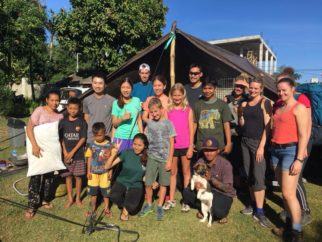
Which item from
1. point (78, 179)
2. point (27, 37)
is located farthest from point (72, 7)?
point (78, 179)

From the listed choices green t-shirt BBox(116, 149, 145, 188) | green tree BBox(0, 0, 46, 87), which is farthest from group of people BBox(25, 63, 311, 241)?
green tree BBox(0, 0, 46, 87)

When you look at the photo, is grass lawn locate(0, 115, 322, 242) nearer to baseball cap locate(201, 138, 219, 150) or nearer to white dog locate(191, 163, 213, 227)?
white dog locate(191, 163, 213, 227)

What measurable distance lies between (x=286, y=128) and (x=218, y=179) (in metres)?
1.22

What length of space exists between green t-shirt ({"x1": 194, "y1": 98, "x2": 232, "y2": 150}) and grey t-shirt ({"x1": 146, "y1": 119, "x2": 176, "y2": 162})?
1.57 feet

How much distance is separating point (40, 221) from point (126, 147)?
1.55 metres

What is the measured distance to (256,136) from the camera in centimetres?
392

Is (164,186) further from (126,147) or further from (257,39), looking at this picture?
(257,39)

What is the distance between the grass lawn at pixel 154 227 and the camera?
12.2ft

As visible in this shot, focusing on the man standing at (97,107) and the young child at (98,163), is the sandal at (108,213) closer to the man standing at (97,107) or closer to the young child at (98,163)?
the young child at (98,163)

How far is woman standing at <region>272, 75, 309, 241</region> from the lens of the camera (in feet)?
10.4

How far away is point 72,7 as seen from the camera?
18.2 metres

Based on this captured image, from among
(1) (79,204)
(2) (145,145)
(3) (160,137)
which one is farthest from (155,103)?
(1) (79,204)

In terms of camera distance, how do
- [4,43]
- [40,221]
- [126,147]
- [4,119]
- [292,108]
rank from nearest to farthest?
[292,108]
[40,221]
[126,147]
[4,119]
[4,43]

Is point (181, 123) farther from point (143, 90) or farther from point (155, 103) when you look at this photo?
point (143, 90)
